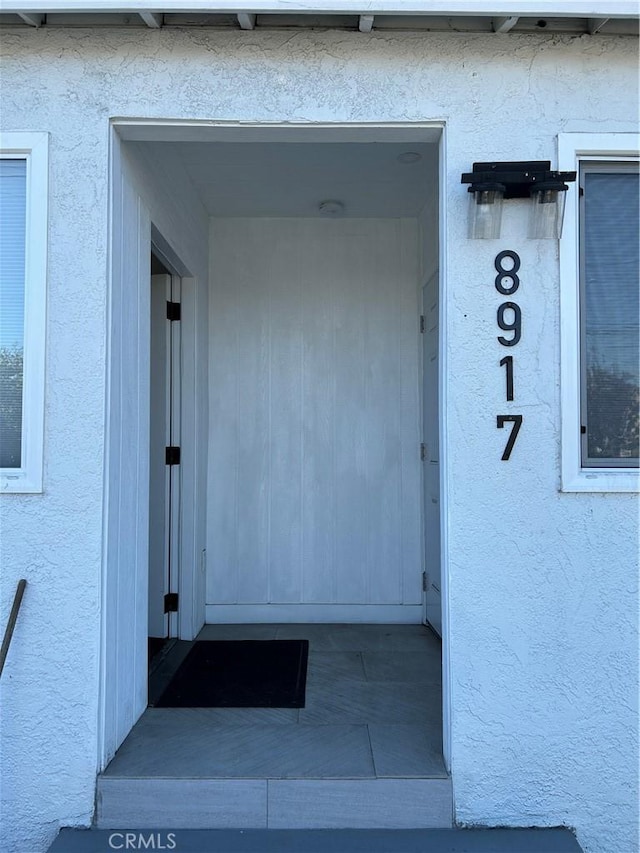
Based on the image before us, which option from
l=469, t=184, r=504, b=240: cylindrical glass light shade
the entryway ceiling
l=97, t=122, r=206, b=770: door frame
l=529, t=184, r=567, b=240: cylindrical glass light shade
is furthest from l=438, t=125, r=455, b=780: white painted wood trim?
l=97, t=122, r=206, b=770: door frame

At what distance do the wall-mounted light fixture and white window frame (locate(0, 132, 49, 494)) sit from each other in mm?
1656

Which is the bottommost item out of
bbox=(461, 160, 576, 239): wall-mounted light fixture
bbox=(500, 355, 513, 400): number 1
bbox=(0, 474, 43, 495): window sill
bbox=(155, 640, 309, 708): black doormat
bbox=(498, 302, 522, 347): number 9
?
bbox=(155, 640, 309, 708): black doormat

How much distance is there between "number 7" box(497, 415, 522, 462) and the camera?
7.58 feet

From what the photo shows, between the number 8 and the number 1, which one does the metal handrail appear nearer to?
the number 1

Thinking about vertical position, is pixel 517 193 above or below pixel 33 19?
below

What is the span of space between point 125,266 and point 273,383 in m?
1.78

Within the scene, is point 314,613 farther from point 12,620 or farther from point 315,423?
point 12,620

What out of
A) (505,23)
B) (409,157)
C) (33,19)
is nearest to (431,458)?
(409,157)

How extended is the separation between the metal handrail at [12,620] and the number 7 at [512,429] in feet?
6.29

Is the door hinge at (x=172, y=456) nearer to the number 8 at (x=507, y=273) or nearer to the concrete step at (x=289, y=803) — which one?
the concrete step at (x=289, y=803)

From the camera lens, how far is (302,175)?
11.6 ft

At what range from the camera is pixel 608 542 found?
7.62 ft

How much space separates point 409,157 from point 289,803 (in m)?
3.13

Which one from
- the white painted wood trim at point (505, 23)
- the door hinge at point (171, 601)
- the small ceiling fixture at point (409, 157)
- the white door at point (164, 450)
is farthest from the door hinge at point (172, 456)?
the white painted wood trim at point (505, 23)
